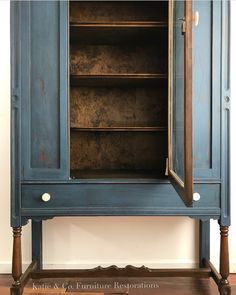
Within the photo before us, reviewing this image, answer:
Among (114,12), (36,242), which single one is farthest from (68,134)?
(114,12)

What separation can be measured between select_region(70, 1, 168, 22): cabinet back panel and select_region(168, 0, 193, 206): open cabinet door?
1.82ft

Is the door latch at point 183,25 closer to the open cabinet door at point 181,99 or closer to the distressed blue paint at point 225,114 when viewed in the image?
the open cabinet door at point 181,99

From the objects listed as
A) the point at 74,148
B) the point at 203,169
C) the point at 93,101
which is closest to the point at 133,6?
the point at 93,101

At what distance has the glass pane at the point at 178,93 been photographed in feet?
4.79

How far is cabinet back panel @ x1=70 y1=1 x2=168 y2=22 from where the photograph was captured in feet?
7.32

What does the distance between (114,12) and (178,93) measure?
95 centimetres

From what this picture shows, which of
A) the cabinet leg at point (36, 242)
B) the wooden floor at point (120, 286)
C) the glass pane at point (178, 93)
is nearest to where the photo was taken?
the glass pane at point (178, 93)

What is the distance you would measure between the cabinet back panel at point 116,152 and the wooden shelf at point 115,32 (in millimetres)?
548

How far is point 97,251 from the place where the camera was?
231cm

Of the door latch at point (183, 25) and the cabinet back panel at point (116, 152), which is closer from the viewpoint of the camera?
the door latch at point (183, 25)

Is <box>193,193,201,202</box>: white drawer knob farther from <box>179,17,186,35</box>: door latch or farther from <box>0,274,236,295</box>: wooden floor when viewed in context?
<box>179,17,186,35</box>: door latch

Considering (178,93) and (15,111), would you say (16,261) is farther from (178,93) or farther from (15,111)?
(178,93)

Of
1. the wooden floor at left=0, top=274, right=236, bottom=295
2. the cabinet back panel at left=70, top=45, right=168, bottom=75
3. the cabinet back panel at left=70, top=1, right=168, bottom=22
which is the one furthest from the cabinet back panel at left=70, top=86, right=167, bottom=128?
the wooden floor at left=0, top=274, right=236, bottom=295

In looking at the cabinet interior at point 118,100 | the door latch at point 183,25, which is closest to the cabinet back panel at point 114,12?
the cabinet interior at point 118,100
